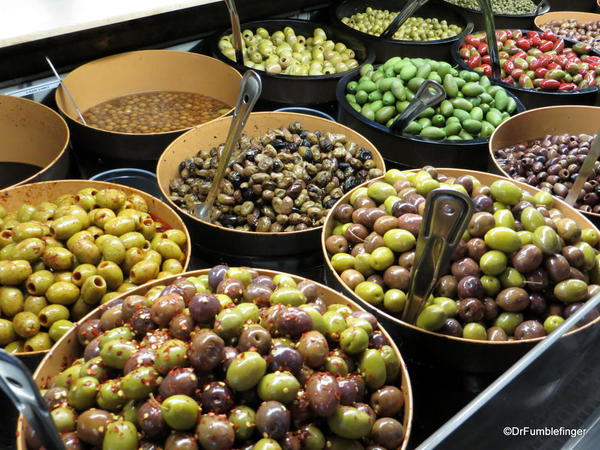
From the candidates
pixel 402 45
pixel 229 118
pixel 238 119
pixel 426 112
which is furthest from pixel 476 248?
pixel 402 45

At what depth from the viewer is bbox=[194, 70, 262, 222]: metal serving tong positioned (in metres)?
1.49

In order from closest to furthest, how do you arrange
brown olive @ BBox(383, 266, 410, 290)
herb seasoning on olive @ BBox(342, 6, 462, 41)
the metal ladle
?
brown olive @ BBox(383, 266, 410, 290)
the metal ladle
herb seasoning on olive @ BBox(342, 6, 462, 41)

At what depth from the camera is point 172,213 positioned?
1602mm

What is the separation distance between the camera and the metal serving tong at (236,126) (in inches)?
58.5

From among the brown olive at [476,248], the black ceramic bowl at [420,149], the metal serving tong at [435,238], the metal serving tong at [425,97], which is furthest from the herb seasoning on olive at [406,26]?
the metal serving tong at [435,238]

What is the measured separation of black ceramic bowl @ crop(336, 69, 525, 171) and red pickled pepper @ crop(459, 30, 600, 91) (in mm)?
723

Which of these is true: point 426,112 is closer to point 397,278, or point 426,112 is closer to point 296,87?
point 296,87

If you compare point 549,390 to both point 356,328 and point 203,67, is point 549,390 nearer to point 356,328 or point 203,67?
point 356,328

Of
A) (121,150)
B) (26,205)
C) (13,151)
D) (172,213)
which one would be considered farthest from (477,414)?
(13,151)

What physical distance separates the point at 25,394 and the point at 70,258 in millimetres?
839

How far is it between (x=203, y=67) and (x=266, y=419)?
6.40ft

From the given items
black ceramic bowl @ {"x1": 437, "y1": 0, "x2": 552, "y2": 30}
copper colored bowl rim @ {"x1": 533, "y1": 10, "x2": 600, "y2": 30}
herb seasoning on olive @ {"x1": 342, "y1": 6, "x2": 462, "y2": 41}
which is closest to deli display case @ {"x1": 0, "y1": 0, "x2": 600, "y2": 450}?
herb seasoning on olive @ {"x1": 342, "y1": 6, "x2": 462, "y2": 41}

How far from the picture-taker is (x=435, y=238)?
1.06 metres

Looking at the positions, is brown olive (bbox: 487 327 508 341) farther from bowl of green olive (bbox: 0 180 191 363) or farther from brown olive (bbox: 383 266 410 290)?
bowl of green olive (bbox: 0 180 191 363)
